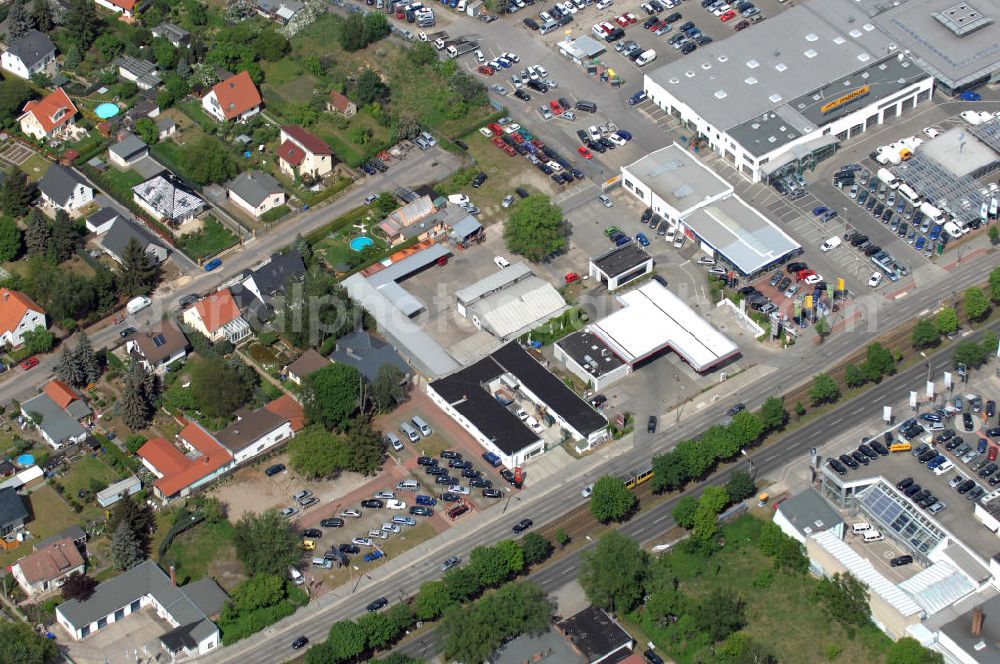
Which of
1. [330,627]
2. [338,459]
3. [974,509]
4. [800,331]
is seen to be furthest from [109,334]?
[974,509]

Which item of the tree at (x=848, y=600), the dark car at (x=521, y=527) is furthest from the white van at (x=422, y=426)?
the tree at (x=848, y=600)

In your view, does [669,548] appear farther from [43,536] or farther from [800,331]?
[43,536]

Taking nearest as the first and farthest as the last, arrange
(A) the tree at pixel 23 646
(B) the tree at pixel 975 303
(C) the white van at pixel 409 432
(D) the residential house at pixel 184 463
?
(A) the tree at pixel 23 646, (D) the residential house at pixel 184 463, (C) the white van at pixel 409 432, (B) the tree at pixel 975 303

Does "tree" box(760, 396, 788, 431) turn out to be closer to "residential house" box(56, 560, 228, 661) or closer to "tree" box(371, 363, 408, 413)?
"tree" box(371, 363, 408, 413)

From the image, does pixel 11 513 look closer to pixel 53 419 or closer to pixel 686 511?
pixel 53 419

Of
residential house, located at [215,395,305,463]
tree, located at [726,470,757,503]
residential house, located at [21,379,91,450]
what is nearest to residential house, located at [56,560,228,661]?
residential house, located at [215,395,305,463]

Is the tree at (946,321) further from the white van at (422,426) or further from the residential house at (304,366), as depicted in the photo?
the residential house at (304,366)

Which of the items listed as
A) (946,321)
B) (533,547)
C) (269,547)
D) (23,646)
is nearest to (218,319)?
(269,547)
